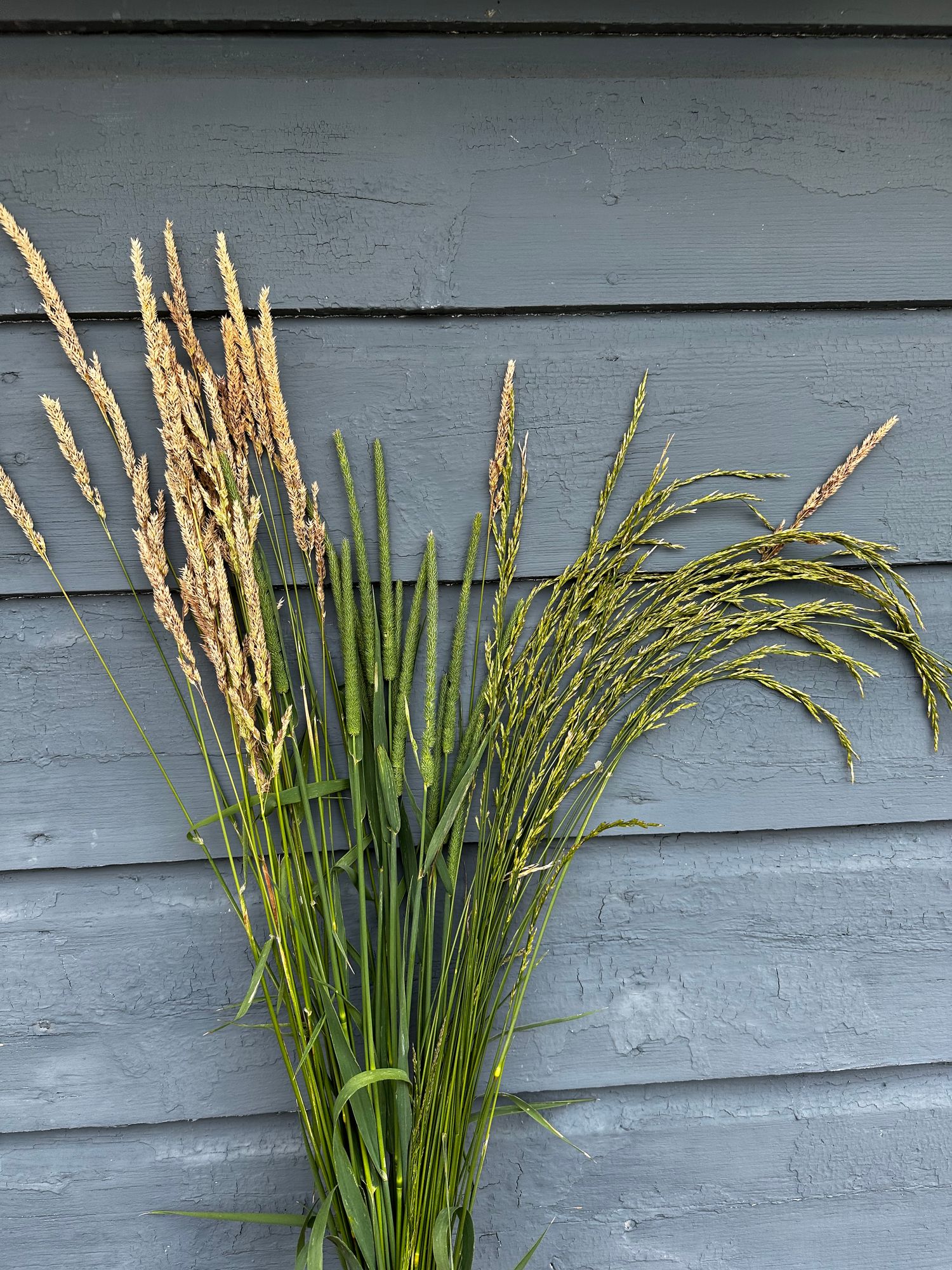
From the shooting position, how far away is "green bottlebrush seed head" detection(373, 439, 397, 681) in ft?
2.68

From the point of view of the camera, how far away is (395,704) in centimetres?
85

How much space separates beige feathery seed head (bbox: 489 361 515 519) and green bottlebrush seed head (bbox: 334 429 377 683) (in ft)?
0.46

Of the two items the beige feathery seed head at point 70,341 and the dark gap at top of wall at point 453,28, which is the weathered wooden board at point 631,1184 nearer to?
the beige feathery seed head at point 70,341

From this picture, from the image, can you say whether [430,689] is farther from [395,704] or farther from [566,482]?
[566,482]

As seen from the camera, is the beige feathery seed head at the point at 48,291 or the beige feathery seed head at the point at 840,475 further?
the beige feathery seed head at the point at 840,475

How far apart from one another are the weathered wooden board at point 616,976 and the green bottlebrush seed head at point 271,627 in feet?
0.82

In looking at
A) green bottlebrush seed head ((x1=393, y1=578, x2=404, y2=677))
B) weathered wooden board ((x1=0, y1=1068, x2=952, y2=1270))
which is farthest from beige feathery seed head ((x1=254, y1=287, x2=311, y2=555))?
weathered wooden board ((x1=0, y1=1068, x2=952, y2=1270))

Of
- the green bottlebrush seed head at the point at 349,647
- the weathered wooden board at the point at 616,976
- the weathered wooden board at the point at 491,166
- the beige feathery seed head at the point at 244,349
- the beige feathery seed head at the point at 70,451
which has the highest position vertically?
the weathered wooden board at the point at 491,166

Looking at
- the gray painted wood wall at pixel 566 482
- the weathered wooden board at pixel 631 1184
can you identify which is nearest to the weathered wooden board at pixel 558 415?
the gray painted wood wall at pixel 566 482

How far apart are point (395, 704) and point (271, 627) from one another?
0.49 ft

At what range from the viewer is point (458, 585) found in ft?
2.92

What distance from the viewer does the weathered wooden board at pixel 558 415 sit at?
850mm

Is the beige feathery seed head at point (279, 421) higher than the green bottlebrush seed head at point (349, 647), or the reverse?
the beige feathery seed head at point (279, 421)

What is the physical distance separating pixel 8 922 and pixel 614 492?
81 cm
